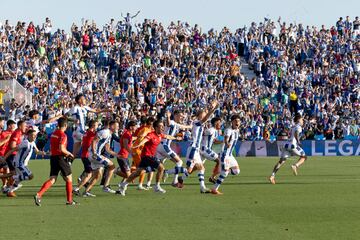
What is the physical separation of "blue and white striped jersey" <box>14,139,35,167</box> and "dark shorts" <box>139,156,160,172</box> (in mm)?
2700

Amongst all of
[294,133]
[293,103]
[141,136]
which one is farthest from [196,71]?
[141,136]

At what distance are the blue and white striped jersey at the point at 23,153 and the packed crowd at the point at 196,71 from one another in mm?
22396

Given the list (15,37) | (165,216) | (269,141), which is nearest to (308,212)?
(165,216)

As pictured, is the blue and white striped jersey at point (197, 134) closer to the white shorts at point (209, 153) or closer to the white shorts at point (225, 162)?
the white shorts at point (209, 153)

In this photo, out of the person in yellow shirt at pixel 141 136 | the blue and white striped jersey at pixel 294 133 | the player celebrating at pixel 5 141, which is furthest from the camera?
the blue and white striped jersey at pixel 294 133

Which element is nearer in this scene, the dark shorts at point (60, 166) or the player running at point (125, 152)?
the dark shorts at point (60, 166)

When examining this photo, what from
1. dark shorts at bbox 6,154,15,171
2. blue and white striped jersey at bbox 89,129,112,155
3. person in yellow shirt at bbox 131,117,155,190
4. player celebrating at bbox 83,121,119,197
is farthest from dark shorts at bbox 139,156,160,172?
dark shorts at bbox 6,154,15,171

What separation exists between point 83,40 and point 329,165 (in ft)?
66.1

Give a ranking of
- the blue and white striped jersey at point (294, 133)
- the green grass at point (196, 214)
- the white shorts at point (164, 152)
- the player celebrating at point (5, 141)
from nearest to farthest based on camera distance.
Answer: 1. the green grass at point (196, 214)
2. the player celebrating at point (5, 141)
3. the white shorts at point (164, 152)
4. the blue and white striped jersey at point (294, 133)

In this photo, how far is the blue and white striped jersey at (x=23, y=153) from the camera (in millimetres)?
21859

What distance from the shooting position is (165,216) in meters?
16.9

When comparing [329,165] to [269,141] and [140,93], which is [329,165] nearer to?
[269,141]

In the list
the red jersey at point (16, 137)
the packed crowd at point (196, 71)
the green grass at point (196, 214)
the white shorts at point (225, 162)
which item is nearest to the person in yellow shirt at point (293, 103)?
the packed crowd at point (196, 71)

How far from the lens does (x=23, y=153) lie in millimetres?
21906
